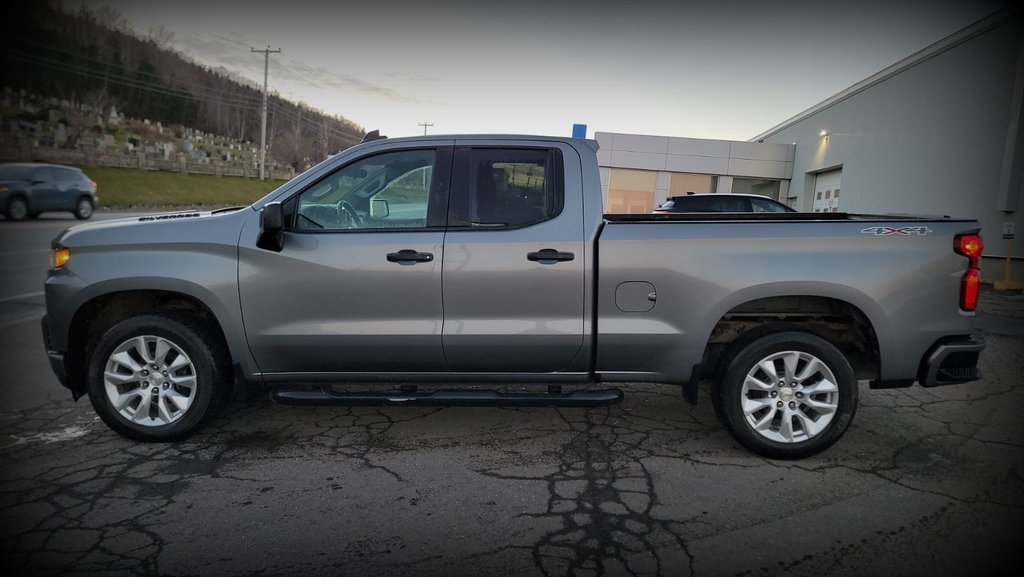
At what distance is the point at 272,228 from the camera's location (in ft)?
10.5

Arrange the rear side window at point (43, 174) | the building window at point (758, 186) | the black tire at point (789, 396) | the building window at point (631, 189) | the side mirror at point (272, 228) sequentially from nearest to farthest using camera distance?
the side mirror at point (272, 228), the black tire at point (789, 396), the rear side window at point (43, 174), the building window at point (758, 186), the building window at point (631, 189)

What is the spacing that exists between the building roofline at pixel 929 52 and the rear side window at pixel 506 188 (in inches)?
537

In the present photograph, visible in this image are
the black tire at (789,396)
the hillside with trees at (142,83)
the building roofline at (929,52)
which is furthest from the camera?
the hillside with trees at (142,83)

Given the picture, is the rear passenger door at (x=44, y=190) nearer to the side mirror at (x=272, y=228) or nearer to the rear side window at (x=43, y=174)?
the rear side window at (x=43, y=174)

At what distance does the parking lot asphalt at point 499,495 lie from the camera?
2.38m

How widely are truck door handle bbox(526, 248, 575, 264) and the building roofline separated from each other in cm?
1389

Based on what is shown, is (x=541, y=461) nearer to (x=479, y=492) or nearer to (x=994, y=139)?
(x=479, y=492)

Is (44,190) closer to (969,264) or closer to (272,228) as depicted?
(272,228)

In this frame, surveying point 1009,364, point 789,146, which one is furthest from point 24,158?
point 1009,364

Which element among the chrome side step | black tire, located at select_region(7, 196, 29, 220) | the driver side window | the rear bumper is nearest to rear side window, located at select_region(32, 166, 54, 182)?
black tire, located at select_region(7, 196, 29, 220)

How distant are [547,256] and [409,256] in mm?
848

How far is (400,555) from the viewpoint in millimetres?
2387

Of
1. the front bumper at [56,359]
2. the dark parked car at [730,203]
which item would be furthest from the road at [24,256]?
the dark parked car at [730,203]

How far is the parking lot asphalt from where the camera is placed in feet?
7.81
